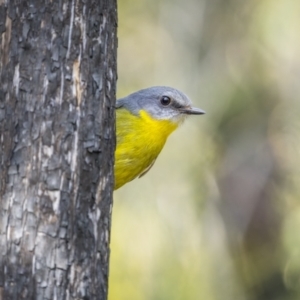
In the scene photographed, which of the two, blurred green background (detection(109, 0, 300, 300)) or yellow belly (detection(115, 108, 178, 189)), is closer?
yellow belly (detection(115, 108, 178, 189))

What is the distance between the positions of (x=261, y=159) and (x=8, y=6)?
7173mm

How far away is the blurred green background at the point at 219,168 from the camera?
10039 mm

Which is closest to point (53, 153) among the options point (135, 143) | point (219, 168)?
point (135, 143)

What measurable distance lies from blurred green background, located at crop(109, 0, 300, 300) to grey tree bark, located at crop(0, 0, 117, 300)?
6184 millimetres

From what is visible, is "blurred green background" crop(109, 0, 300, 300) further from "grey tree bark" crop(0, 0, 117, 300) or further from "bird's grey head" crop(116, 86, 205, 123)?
"grey tree bark" crop(0, 0, 117, 300)

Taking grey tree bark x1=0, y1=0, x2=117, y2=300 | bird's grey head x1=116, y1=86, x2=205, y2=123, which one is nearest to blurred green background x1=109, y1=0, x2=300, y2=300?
bird's grey head x1=116, y1=86, x2=205, y2=123

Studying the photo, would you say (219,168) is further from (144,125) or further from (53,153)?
(53,153)

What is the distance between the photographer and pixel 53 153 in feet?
12.2

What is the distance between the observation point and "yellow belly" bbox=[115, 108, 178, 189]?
247 inches

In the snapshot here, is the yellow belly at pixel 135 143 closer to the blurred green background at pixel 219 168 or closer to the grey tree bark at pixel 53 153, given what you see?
the grey tree bark at pixel 53 153

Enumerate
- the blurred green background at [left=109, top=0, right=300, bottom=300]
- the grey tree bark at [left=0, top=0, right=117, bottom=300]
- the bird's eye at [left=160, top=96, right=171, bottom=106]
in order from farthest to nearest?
1. the blurred green background at [left=109, top=0, right=300, bottom=300]
2. the bird's eye at [left=160, top=96, right=171, bottom=106]
3. the grey tree bark at [left=0, top=0, right=117, bottom=300]

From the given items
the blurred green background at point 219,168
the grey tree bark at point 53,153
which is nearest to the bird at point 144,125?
the grey tree bark at point 53,153

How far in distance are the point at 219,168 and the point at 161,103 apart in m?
3.79

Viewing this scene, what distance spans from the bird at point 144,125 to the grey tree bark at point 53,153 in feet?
7.60
